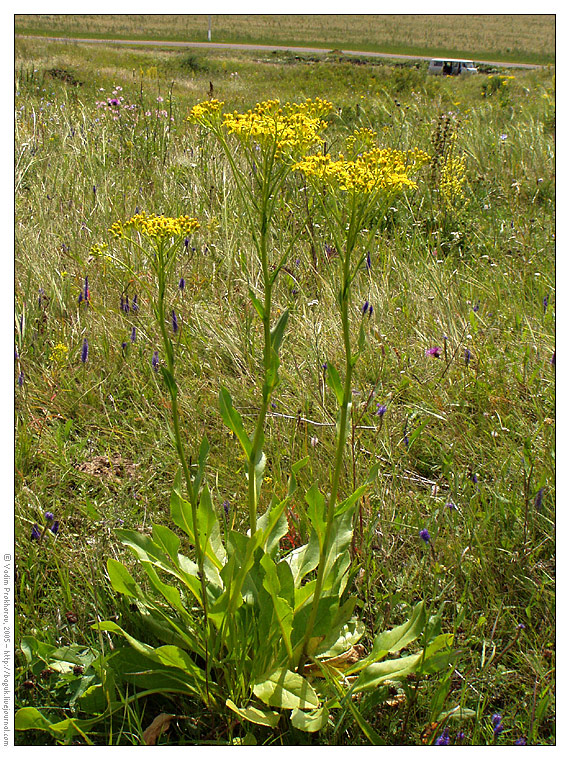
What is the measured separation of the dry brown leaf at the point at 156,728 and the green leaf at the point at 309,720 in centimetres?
30

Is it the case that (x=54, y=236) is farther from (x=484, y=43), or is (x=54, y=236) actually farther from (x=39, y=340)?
(x=484, y=43)

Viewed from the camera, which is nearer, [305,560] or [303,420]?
[305,560]

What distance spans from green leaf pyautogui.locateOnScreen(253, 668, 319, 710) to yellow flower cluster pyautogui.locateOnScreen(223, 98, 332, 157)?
1.21 meters

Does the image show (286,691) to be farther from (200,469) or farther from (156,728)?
(200,469)

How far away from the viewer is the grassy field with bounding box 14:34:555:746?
143 centimetres

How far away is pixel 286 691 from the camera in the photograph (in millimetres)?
1359

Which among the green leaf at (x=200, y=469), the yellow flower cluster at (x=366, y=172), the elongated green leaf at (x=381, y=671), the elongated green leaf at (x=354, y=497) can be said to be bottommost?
the elongated green leaf at (x=381, y=671)

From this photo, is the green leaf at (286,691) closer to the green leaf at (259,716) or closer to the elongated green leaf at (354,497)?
the green leaf at (259,716)

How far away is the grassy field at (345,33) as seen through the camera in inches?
1126

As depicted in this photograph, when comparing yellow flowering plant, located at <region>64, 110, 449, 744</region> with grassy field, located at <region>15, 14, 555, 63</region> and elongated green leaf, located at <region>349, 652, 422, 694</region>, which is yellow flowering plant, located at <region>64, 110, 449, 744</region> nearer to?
elongated green leaf, located at <region>349, 652, 422, 694</region>

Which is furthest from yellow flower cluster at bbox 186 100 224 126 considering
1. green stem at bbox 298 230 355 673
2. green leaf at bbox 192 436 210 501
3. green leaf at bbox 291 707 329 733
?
green leaf at bbox 291 707 329 733

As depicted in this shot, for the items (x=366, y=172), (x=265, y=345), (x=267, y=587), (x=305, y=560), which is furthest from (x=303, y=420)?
(x=366, y=172)

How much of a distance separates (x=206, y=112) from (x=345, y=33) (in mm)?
47201

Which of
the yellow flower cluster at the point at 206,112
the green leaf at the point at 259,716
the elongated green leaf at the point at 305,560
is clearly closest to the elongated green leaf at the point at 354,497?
the elongated green leaf at the point at 305,560
